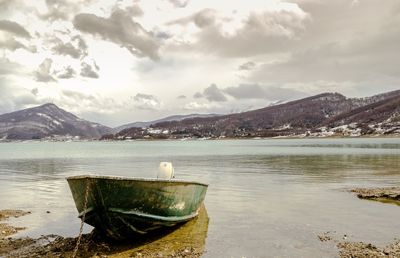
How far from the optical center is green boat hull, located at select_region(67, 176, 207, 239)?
46.8 ft

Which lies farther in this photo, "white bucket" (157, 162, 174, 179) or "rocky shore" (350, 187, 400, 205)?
"rocky shore" (350, 187, 400, 205)

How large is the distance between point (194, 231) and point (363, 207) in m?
10.8

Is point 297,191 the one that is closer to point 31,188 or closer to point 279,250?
point 279,250

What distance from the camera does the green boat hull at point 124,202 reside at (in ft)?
46.8

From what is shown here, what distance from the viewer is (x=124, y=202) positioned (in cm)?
1449

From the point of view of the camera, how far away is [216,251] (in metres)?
14.6

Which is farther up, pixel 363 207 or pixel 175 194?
pixel 175 194

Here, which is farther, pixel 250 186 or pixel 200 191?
pixel 250 186

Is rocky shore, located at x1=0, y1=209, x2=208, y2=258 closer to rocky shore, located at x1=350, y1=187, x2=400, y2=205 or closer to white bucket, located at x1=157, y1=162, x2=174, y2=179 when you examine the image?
white bucket, located at x1=157, y1=162, x2=174, y2=179

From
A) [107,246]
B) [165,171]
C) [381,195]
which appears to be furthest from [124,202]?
[381,195]

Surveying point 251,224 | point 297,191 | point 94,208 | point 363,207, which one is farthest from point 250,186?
point 94,208

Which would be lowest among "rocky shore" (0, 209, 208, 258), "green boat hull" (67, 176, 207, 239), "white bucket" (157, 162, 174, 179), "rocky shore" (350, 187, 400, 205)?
"rocky shore" (0, 209, 208, 258)

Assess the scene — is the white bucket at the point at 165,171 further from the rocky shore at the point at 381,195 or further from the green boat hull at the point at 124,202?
the rocky shore at the point at 381,195

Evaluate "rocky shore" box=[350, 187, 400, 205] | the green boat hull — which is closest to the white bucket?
the green boat hull
